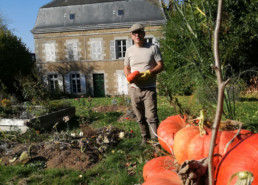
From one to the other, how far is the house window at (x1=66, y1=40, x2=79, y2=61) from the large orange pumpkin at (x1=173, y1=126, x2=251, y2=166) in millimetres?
18776

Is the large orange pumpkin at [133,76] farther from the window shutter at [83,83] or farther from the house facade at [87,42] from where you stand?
the window shutter at [83,83]

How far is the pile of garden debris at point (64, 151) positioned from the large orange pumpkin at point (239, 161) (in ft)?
8.02

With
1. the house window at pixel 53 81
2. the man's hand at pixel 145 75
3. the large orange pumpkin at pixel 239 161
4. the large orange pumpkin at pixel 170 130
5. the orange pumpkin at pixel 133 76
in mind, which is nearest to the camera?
the large orange pumpkin at pixel 239 161

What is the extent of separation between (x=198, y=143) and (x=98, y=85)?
18.5 metres

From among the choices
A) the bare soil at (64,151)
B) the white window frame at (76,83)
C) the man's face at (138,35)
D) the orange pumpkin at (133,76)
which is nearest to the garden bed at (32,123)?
the bare soil at (64,151)

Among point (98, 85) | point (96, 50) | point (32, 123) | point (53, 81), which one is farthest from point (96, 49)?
point (32, 123)

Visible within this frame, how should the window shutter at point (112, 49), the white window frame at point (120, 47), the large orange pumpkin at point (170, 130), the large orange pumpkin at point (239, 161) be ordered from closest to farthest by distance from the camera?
the large orange pumpkin at point (239, 161) → the large orange pumpkin at point (170, 130) → the window shutter at point (112, 49) → the white window frame at point (120, 47)

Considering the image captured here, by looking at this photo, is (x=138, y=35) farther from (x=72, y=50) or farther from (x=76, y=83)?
(x=76, y=83)

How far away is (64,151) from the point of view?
134 inches

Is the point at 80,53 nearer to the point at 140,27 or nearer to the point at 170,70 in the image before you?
the point at 170,70

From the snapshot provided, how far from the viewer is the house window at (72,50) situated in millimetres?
18922

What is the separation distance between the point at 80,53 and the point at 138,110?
649 inches

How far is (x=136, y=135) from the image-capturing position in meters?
4.37

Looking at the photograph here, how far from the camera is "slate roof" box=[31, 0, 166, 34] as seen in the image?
18.0m
